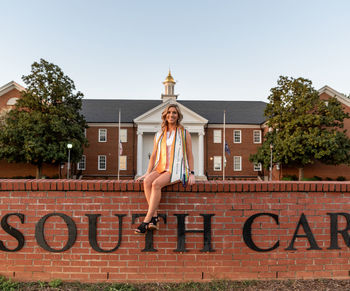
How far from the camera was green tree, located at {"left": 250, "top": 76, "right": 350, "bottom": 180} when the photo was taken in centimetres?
2277

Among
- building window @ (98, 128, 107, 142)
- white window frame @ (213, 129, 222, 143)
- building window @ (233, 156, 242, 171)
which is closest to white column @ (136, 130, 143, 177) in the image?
building window @ (98, 128, 107, 142)

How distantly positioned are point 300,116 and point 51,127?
71.1 ft

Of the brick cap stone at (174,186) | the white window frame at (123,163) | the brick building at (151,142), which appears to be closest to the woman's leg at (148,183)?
the brick cap stone at (174,186)

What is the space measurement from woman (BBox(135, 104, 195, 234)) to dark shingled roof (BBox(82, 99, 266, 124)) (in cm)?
3093

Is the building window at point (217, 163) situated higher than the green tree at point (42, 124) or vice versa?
the green tree at point (42, 124)

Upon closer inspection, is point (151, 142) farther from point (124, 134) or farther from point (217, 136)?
point (217, 136)

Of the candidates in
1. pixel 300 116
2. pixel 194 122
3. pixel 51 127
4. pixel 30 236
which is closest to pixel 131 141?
pixel 194 122

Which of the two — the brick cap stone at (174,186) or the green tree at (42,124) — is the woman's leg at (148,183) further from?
the green tree at (42,124)

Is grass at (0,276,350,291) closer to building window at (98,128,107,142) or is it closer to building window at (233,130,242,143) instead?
building window at (98,128,107,142)

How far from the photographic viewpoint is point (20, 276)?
3617 mm

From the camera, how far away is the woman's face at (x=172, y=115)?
3748mm

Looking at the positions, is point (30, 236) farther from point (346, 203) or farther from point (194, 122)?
point (194, 122)

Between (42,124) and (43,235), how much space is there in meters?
20.8

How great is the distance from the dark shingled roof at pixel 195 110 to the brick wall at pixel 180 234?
30.5m
